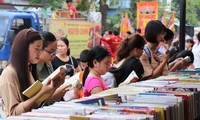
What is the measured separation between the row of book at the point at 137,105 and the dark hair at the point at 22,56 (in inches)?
21.3

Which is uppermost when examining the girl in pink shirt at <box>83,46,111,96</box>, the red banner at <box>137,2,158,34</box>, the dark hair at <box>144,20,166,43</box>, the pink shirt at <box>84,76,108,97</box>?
the dark hair at <box>144,20,166,43</box>

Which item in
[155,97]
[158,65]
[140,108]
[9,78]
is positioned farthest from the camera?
[158,65]

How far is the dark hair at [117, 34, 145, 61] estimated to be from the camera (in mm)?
4754

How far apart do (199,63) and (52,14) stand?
729 centimetres

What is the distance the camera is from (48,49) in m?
4.02

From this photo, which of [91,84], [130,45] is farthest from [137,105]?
[130,45]

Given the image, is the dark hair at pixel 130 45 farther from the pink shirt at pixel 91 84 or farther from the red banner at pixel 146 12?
the red banner at pixel 146 12

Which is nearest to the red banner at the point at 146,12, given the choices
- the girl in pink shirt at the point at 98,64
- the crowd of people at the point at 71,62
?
the crowd of people at the point at 71,62

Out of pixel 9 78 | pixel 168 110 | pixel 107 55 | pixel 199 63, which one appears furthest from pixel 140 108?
pixel 199 63

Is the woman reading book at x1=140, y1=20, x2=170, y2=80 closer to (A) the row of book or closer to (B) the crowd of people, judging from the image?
(B) the crowd of people

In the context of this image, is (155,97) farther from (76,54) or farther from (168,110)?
(76,54)

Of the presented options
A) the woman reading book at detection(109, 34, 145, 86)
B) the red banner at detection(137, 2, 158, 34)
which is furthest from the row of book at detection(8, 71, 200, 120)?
the red banner at detection(137, 2, 158, 34)

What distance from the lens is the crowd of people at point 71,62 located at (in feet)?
10.1

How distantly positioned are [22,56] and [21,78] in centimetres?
16
